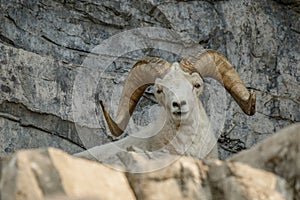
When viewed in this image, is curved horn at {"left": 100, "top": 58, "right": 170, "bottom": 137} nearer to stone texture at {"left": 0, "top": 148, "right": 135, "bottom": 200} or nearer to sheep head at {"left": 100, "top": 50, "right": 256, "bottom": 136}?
sheep head at {"left": 100, "top": 50, "right": 256, "bottom": 136}

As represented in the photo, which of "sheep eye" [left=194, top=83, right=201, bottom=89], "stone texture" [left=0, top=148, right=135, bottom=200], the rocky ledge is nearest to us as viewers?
"stone texture" [left=0, top=148, right=135, bottom=200]

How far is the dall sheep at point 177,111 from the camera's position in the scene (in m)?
10.6

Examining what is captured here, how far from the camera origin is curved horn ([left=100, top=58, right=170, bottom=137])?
11227 millimetres

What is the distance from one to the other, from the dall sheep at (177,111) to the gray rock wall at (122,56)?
246cm

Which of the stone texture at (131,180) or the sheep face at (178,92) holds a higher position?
the stone texture at (131,180)

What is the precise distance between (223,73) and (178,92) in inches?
49.8

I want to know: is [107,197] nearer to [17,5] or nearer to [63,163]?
[63,163]

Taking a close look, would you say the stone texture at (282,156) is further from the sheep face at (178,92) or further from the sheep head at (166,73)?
the sheep head at (166,73)

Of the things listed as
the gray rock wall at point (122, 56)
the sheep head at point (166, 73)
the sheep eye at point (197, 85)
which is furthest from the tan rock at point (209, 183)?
the gray rock wall at point (122, 56)

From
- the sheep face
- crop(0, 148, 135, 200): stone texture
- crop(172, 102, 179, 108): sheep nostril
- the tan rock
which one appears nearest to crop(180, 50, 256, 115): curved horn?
the sheep face

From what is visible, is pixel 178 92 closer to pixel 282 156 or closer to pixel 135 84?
pixel 135 84

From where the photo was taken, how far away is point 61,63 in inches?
564

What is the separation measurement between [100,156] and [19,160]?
13.3 ft

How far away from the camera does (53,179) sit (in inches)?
254
